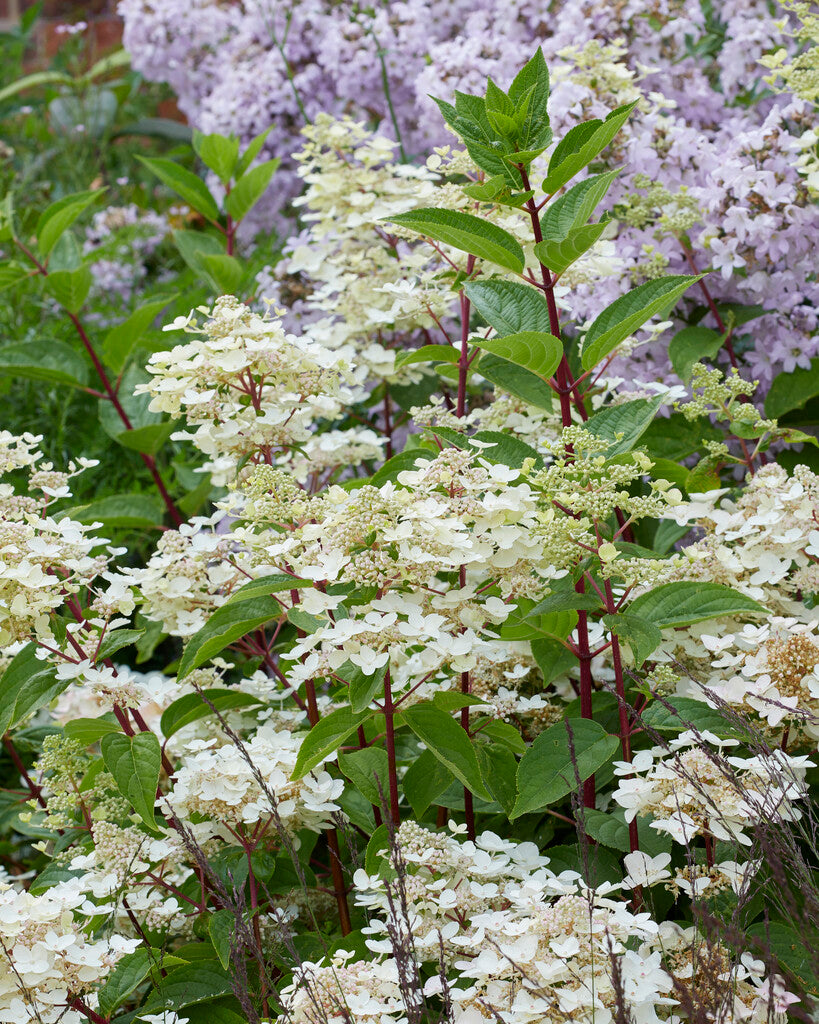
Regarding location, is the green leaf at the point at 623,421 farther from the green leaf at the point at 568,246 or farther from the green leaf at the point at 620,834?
the green leaf at the point at 620,834

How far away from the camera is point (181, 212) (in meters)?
5.10

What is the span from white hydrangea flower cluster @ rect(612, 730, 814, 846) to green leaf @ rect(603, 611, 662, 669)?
0.10 metres

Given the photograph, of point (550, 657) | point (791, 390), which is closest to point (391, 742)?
point (550, 657)

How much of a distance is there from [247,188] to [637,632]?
1.72 meters

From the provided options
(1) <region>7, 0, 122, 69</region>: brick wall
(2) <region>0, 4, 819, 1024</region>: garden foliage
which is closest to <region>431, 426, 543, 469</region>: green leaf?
(2) <region>0, 4, 819, 1024</region>: garden foliage

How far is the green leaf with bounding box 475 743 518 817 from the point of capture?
1.39 meters

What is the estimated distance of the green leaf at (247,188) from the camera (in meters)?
2.56

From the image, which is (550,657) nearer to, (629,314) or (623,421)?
(623,421)

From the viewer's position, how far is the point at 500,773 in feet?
4.60

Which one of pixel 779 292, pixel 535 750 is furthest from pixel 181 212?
pixel 535 750

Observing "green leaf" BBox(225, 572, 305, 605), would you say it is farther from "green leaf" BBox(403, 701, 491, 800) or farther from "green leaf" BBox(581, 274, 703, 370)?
"green leaf" BBox(581, 274, 703, 370)

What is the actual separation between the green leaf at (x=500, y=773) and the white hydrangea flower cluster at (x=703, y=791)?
0.57 ft

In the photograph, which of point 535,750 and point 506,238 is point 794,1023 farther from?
point 506,238

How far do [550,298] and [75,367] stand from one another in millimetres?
1366
